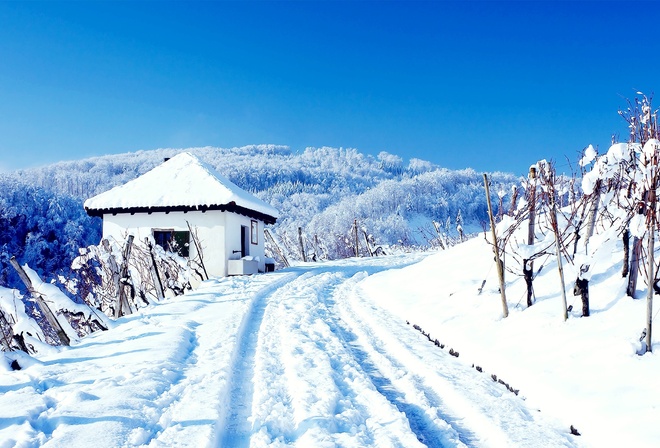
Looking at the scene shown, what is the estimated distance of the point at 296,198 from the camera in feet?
333

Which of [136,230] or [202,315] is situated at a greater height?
[136,230]

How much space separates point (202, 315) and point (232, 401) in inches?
Result: 191

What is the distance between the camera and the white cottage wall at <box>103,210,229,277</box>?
18172mm

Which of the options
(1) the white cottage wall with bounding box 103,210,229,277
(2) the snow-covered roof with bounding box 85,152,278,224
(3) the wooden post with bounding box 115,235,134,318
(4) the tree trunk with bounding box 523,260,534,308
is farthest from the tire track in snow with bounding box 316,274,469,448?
(2) the snow-covered roof with bounding box 85,152,278,224

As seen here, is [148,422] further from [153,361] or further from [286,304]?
[286,304]

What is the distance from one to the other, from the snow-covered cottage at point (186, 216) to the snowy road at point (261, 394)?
10.7 m

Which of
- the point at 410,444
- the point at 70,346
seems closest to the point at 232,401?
the point at 410,444

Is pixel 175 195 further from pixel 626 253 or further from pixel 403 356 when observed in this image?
pixel 626 253

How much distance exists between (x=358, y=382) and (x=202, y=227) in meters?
14.5

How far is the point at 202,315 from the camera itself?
29.5ft

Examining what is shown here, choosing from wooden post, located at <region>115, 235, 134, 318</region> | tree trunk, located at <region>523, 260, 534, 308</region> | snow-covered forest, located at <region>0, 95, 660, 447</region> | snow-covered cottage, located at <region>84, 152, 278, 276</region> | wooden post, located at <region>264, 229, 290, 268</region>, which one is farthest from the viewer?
wooden post, located at <region>264, 229, 290, 268</region>

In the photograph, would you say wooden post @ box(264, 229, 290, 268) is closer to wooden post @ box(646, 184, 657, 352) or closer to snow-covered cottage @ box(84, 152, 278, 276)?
snow-covered cottage @ box(84, 152, 278, 276)

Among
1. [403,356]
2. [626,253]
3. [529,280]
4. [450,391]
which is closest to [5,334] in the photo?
[403,356]

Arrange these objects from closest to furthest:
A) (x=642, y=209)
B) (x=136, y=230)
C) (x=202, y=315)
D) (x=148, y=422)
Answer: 1. (x=148, y=422)
2. (x=642, y=209)
3. (x=202, y=315)
4. (x=136, y=230)
